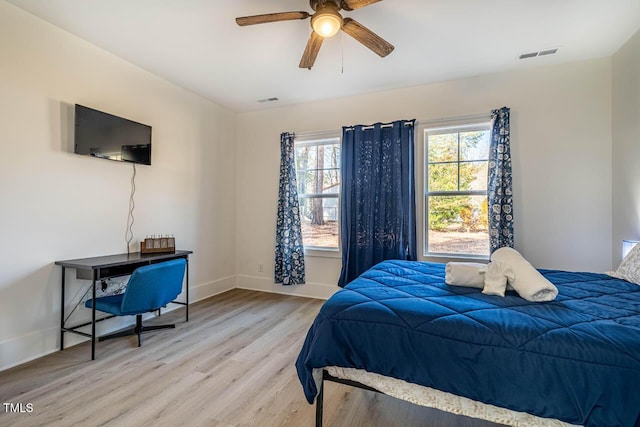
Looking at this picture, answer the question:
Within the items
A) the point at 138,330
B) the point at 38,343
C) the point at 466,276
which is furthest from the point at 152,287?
the point at 466,276

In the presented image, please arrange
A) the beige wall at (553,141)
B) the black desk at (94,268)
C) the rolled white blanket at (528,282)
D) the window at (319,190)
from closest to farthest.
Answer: the rolled white blanket at (528,282) → the black desk at (94,268) → the beige wall at (553,141) → the window at (319,190)

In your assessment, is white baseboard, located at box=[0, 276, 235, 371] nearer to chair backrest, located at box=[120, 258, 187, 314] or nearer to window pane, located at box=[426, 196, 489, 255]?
chair backrest, located at box=[120, 258, 187, 314]

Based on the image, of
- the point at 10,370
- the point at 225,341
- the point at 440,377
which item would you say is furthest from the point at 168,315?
the point at 440,377

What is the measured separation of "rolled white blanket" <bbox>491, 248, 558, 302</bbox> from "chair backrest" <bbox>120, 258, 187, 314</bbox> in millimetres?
2657

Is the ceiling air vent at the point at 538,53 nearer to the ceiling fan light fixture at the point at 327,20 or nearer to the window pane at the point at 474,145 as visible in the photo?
the window pane at the point at 474,145

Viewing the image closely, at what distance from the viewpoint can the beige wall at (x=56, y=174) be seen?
2303 mm

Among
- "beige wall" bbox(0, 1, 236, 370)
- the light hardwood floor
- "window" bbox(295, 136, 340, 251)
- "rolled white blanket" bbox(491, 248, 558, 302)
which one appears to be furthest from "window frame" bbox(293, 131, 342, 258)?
"rolled white blanket" bbox(491, 248, 558, 302)

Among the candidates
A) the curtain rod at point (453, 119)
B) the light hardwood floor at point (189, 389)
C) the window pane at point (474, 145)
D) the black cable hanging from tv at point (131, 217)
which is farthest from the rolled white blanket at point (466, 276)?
the black cable hanging from tv at point (131, 217)

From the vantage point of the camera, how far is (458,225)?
11.7 feet

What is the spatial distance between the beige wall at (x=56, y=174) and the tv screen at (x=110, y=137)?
117 mm

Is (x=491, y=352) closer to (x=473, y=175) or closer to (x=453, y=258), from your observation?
(x=453, y=258)

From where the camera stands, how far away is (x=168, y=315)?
345cm

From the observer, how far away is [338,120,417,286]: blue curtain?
359cm

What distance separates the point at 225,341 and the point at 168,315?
111 cm
